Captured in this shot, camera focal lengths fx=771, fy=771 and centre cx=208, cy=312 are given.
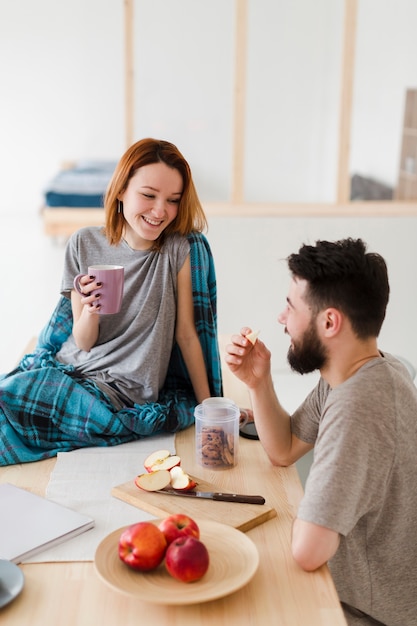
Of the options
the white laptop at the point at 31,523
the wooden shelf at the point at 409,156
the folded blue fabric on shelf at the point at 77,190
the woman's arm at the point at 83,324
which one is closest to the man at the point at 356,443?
the white laptop at the point at 31,523

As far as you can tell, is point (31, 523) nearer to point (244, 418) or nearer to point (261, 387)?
point (261, 387)

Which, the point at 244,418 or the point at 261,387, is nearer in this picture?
the point at 261,387

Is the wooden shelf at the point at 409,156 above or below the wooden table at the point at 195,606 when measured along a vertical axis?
above

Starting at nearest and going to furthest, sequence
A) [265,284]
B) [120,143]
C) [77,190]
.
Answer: [265,284]
[77,190]
[120,143]

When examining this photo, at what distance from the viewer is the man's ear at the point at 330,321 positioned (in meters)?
1.45

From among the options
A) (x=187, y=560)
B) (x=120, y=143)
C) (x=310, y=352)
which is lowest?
(x=187, y=560)

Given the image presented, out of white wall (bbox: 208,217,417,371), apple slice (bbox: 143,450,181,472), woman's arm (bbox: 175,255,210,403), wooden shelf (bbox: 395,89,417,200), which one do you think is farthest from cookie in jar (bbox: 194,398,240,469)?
wooden shelf (bbox: 395,89,417,200)

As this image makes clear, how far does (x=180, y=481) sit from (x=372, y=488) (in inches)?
17.8

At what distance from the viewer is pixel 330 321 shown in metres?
1.46

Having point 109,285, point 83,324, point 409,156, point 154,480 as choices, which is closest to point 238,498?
point 154,480

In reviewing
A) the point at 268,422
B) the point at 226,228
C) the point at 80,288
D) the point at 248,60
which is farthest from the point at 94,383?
the point at 248,60

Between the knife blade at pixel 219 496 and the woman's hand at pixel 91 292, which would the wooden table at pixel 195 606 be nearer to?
the knife blade at pixel 219 496

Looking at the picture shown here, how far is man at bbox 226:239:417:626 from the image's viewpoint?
132cm

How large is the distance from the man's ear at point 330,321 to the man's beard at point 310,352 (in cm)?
2
